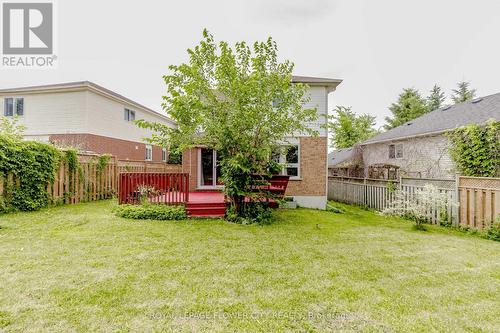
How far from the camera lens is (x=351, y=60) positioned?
1792 cm

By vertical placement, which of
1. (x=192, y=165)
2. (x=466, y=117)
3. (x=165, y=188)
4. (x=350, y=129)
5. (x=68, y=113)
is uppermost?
(x=350, y=129)

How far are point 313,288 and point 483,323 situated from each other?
6.30ft

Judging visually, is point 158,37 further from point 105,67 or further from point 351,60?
point 351,60

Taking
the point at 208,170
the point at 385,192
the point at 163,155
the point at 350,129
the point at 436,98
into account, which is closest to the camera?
the point at 385,192

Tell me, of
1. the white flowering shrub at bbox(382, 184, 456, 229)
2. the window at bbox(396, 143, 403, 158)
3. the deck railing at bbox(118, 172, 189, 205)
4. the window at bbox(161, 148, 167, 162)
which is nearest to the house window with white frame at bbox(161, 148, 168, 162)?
the window at bbox(161, 148, 167, 162)

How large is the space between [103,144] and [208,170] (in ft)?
32.2

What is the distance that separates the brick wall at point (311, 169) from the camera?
452 inches

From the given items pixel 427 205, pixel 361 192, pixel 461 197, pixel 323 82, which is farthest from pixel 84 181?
pixel 461 197

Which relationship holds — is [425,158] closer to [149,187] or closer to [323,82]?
[323,82]

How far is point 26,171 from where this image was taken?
28.0 feet

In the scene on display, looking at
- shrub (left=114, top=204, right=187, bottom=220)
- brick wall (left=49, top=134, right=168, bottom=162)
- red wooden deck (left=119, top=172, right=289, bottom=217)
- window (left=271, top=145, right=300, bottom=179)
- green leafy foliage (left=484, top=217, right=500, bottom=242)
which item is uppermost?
brick wall (left=49, top=134, right=168, bottom=162)

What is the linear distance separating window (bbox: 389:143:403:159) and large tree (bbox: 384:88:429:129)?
18.2 m

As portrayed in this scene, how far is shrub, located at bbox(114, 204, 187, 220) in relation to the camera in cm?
820

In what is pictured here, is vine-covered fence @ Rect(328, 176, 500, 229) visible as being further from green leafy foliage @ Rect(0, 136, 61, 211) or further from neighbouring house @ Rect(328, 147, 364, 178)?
green leafy foliage @ Rect(0, 136, 61, 211)
